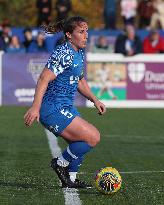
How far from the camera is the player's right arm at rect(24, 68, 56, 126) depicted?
28.5ft

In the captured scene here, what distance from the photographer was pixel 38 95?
894 centimetres

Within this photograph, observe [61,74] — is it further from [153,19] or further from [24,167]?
[153,19]

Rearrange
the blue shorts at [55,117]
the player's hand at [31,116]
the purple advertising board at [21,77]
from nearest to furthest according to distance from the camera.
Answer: the player's hand at [31,116] → the blue shorts at [55,117] → the purple advertising board at [21,77]

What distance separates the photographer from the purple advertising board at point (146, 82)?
23.0 m

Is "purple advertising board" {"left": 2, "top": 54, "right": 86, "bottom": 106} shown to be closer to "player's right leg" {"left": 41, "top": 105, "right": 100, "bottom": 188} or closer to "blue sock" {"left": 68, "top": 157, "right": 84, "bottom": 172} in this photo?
"blue sock" {"left": 68, "top": 157, "right": 84, "bottom": 172}

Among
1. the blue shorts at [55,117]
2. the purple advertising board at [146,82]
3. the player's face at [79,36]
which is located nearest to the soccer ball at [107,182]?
the blue shorts at [55,117]

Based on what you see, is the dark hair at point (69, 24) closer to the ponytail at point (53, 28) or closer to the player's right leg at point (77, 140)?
the ponytail at point (53, 28)

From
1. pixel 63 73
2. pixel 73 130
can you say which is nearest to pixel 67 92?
pixel 63 73

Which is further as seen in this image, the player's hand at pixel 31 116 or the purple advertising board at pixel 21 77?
the purple advertising board at pixel 21 77

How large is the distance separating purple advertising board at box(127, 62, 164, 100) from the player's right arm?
14.0 metres

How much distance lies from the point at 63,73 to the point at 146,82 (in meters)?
13.9

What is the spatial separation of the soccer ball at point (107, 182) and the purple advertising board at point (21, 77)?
43.8ft

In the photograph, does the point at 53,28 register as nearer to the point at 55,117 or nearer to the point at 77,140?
the point at 55,117

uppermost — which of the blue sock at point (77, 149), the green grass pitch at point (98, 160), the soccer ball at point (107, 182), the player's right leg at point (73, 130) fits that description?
the player's right leg at point (73, 130)
